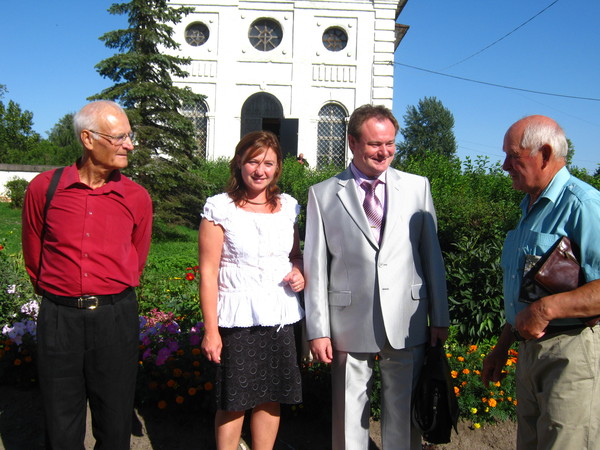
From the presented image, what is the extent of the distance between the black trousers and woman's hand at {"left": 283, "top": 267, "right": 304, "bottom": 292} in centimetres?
88

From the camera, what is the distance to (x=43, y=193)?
280cm

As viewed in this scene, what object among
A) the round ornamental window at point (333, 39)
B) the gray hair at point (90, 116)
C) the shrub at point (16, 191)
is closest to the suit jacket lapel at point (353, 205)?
the gray hair at point (90, 116)

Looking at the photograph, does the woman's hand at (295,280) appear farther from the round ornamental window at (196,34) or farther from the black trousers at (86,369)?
the round ornamental window at (196,34)

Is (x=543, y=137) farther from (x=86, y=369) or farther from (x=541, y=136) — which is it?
(x=86, y=369)

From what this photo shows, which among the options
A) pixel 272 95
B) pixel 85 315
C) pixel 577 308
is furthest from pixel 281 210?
pixel 272 95

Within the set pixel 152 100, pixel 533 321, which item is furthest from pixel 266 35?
pixel 533 321

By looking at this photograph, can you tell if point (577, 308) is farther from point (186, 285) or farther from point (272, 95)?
point (272, 95)

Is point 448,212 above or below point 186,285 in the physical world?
above

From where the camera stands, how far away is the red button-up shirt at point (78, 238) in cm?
275

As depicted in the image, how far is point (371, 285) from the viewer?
9.56 ft

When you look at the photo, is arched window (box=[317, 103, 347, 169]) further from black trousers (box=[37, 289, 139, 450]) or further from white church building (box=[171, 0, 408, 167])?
black trousers (box=[37, 289, 139, 450])

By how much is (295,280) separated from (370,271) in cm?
43

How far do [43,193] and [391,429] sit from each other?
2252 millimetres

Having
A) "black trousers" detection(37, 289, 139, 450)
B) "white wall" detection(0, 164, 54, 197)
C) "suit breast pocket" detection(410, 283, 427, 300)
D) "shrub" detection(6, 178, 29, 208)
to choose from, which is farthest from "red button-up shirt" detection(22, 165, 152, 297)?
"white wall" detection(0, 164, 54, 197)
